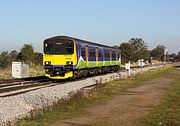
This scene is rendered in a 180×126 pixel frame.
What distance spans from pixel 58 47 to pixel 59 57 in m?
0.87

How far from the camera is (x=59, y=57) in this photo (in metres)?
31.9

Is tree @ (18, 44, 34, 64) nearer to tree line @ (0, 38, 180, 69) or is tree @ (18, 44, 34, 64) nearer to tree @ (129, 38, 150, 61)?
tree line @ (0, 38, 180, 69)

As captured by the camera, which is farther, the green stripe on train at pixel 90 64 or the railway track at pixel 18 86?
the green stripe on train at pixel 90 64

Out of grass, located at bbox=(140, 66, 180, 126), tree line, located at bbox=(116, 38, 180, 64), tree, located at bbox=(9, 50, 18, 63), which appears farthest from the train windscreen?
tree line, located at bbox=(116, 38, 180, 64)

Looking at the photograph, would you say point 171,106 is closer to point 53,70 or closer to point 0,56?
point 53,70

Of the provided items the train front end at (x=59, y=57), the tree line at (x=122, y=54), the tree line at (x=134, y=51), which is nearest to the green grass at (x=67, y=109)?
the train front end at (x=59, y=57)

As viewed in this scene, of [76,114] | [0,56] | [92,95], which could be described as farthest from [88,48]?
[0,56]

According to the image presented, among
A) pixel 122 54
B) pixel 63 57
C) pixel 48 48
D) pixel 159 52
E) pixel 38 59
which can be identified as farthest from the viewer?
pixel 159 52

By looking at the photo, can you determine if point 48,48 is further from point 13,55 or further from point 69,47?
point 13,55

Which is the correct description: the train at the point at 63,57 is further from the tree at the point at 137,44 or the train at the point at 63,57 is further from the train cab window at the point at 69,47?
the tree at the point at 137,44

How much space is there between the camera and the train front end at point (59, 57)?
103 feet

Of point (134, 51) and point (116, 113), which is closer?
point (116, 113)

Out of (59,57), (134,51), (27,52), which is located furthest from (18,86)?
(134,51)

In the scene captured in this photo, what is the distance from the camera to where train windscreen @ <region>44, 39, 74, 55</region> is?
31.9m
